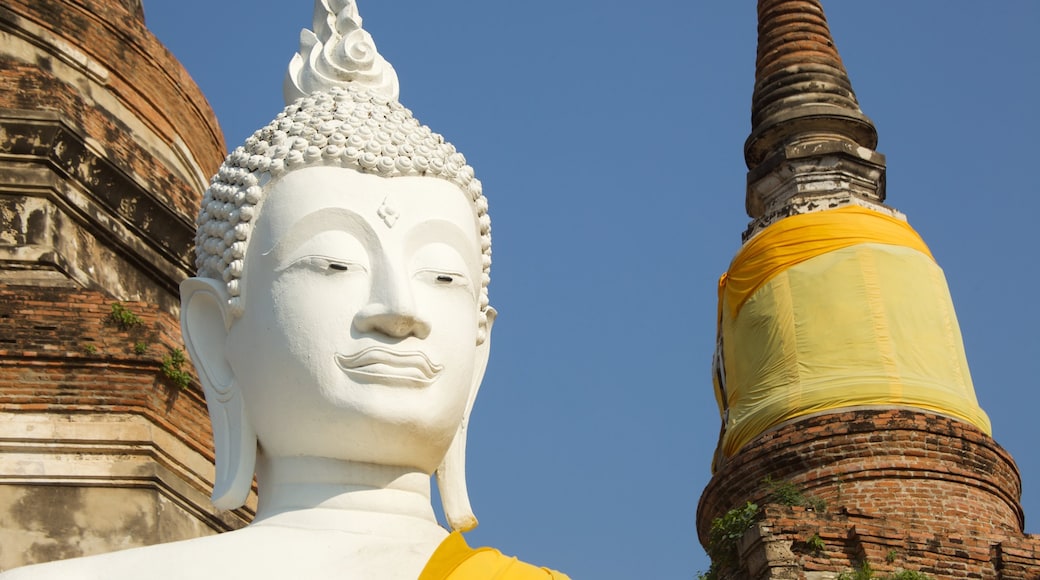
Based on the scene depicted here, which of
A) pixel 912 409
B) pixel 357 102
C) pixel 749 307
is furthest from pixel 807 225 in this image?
pixel 357 102

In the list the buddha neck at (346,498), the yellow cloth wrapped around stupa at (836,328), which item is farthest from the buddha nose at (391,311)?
the yellow cloth wrapped around stupa at (836,328)

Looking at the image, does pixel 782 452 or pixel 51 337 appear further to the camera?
pixel 782 452

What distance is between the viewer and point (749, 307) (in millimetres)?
15406

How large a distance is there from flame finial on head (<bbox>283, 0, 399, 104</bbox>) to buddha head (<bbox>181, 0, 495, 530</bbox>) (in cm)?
16

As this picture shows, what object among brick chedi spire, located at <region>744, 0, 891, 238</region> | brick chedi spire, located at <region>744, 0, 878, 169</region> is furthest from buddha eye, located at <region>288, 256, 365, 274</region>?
brick chedi spire, located at <region>744, 0, 878, 169</region>

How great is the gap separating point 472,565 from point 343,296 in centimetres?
87

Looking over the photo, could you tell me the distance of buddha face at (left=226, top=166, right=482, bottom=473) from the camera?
5.27 metres

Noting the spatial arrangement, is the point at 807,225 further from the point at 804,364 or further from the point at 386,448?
the point at 386,448

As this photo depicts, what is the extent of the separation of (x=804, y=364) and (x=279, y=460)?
9.62 m

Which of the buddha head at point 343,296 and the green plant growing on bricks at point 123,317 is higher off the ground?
the green plant growing on bricks at point 123,317

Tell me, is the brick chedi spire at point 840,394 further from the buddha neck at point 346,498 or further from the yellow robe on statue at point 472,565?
the yellow robe on statue at point 472,565

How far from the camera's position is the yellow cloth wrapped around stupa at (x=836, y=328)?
1440 cm

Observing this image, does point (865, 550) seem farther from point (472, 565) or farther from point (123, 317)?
point (472, 565)

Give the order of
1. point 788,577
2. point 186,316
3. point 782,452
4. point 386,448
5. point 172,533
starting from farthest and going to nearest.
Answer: point 782,452 < point 788,577 < point 172,533 < point 186,316 < point 386,448
